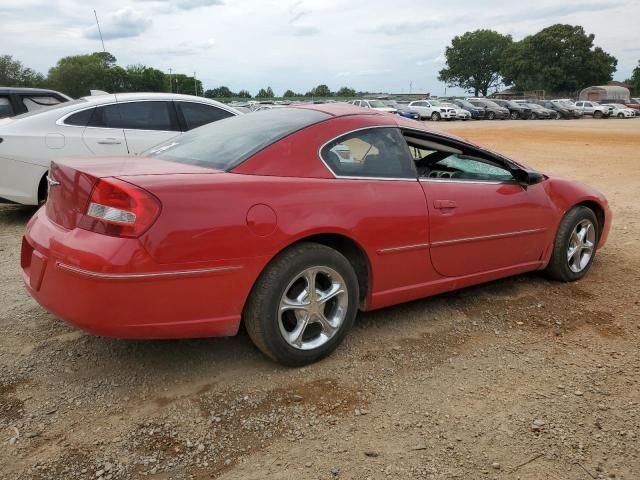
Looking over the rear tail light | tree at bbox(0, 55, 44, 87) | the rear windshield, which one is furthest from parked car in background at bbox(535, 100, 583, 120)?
the rear tail light

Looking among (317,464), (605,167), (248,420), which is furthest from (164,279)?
(605,167)

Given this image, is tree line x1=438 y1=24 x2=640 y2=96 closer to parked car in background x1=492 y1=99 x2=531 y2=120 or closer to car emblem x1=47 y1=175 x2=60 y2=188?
parked car in background x1=492 y1=99 x2=531 y2=120

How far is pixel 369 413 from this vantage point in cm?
273

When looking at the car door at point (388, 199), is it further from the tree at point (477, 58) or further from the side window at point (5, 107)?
the tree at point (477, 58)

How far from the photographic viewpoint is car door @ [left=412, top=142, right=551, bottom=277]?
3.66 meters

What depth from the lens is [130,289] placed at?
260 centimetres

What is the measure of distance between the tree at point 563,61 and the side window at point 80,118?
266ft

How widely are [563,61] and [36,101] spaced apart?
81.2 meters

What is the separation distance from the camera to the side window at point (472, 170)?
4070 mm

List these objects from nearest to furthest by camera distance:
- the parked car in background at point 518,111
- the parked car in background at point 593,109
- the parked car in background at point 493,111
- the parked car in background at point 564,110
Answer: the parked car in background at point 493,111, the parked car in background at point 518,111, the parked car in background at point 564,110, the parked car in background at point 593,109

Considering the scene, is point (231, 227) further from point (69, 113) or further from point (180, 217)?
point (69, 113)

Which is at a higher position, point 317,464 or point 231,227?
point 231,227

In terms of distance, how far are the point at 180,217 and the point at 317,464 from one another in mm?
1265

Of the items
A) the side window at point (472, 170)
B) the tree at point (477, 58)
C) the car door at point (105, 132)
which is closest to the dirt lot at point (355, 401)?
the side window at point (472, 170)
